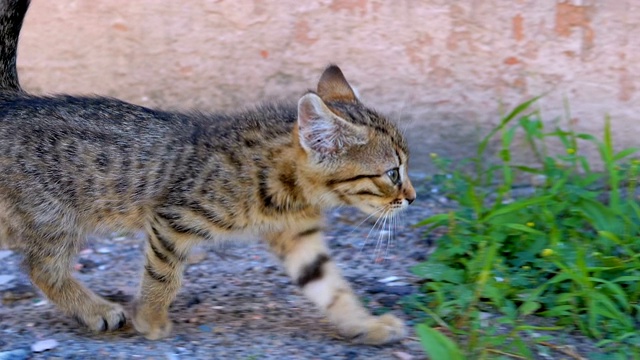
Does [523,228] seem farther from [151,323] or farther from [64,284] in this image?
[64,284]

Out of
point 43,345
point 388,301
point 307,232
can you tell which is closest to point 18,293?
point 43,345

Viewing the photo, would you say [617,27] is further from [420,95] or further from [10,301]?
[10,301]

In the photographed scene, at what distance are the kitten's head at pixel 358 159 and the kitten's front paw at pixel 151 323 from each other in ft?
2.97

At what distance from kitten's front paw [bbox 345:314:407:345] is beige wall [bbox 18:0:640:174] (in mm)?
2043

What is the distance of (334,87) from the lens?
5.02 meters

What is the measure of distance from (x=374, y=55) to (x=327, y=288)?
6.57ft

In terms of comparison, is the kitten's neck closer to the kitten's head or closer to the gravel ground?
the kitten's head

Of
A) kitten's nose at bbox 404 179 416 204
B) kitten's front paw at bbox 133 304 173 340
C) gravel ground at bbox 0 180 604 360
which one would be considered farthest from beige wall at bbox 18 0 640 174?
kitten's front paw at bbox 133 304 173 340

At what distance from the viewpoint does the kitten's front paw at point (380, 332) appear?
4332mm

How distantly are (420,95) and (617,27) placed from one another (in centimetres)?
121

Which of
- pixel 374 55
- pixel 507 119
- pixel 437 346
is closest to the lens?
pixel 437 346

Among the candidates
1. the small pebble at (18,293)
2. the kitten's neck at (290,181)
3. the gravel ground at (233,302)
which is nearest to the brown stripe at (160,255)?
the gravel ground at (233,302)

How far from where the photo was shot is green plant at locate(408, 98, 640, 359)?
14.4ft

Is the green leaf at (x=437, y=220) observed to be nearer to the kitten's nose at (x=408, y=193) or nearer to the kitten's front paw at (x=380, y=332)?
the kitten's nose at (x=408, y=193)
